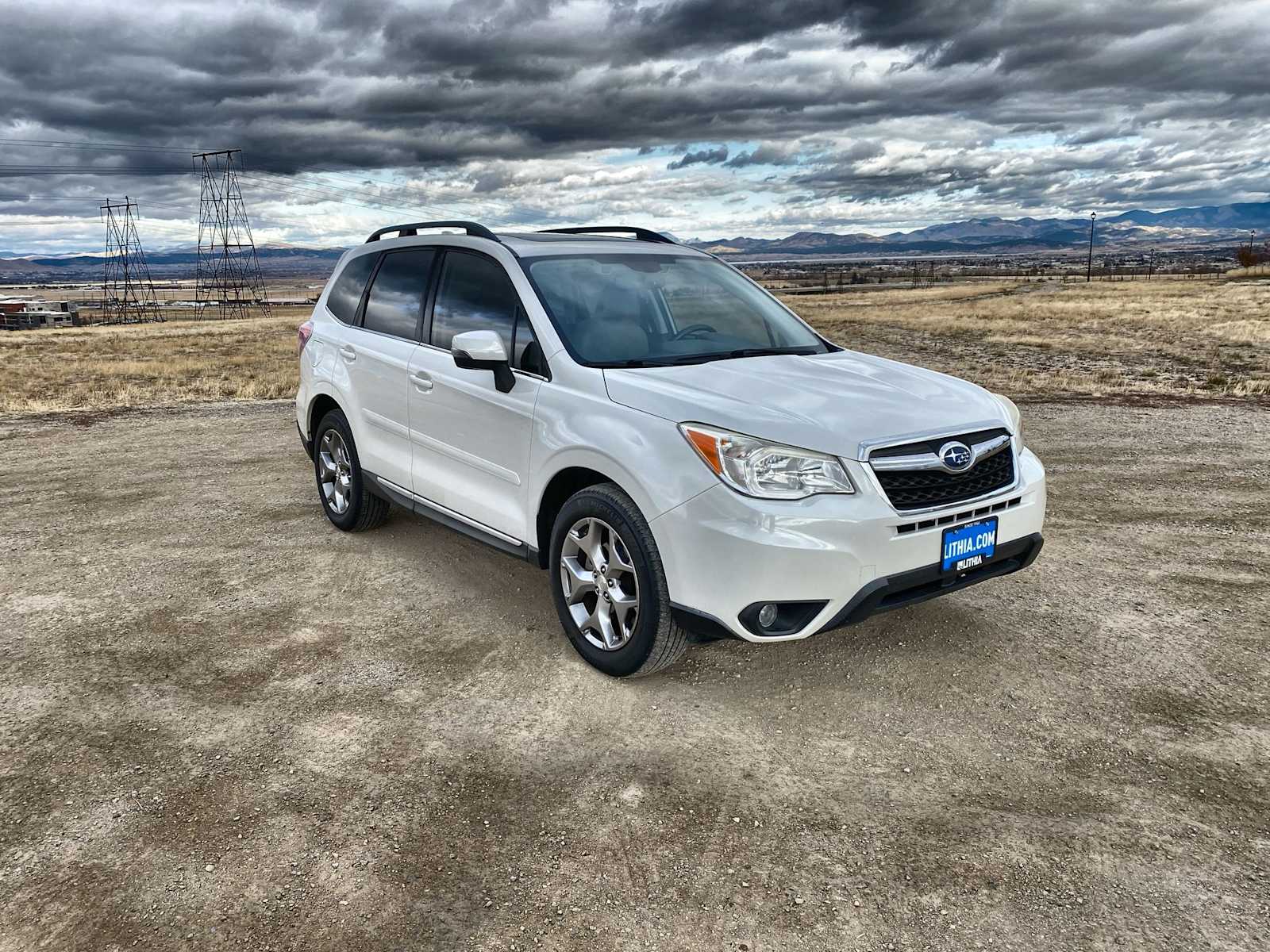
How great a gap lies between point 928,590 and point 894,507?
0.40m

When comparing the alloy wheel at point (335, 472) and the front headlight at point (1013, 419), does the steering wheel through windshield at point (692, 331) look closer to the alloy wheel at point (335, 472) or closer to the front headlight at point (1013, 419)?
the front headlight at point (1013, 419)

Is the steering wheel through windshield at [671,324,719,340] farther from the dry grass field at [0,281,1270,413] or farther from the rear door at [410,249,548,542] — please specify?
the dry grass field at [0,281,1270,413]

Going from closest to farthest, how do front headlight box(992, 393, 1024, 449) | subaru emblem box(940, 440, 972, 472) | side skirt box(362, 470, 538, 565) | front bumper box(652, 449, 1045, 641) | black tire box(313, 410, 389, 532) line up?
1. front bumper box(652, 449, 1045, 641)
2. subaru emblem box(940, 440, 972, 472)
3. front headlight box(992, 393, 1024, 449)
4. side skirt box(362, 470, 538, 565)
5. black tire box(313, 410, 389, 532)

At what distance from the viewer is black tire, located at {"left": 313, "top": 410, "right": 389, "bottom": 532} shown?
5750 mm

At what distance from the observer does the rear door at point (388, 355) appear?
5.12 meters

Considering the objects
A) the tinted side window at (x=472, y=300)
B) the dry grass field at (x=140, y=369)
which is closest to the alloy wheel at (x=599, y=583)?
the tinted side window at (x=472, y=300)

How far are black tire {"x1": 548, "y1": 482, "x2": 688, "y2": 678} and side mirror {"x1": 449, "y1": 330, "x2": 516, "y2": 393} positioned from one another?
73 centimetres

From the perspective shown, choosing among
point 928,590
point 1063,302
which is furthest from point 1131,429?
point 1063,302

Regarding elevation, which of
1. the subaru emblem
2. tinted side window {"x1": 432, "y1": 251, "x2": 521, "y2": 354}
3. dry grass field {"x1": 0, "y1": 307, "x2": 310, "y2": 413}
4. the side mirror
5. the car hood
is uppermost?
tinted side window {"x1": 432, "y1": 251, "x2": 521, "y2": 354}

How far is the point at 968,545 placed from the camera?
3.65 m

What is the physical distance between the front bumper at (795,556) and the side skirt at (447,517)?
41.1 inches

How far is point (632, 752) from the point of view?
3412 millimetres

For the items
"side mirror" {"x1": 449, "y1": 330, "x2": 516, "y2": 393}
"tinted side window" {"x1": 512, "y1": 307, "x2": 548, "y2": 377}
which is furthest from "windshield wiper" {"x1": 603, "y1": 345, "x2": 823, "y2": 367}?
"side mirror" {"x1": 449, "y1": 330, "x2": 516, "y2": 393}

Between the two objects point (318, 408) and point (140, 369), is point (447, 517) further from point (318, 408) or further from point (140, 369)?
point (140, 369)
